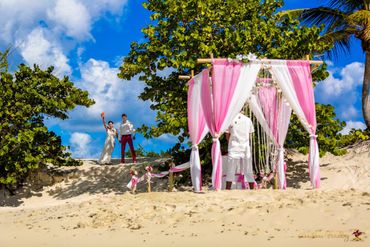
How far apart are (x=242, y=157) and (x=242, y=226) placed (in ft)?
12.9

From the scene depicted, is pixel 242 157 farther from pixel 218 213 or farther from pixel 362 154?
pixel 362 154

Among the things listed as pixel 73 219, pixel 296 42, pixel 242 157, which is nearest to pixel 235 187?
pixel 242 157

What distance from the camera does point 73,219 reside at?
10039 millimetres

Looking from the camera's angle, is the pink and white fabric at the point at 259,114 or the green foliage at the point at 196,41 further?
the green foliage at the point at 196,41

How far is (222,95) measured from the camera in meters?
11.7

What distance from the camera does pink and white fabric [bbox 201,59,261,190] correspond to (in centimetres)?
1148

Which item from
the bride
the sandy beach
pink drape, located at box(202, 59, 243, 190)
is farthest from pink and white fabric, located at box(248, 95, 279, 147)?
the bride

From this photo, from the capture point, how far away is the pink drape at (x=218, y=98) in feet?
37.6

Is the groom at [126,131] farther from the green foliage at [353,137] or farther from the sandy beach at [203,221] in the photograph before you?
the green foliage at [353,137]

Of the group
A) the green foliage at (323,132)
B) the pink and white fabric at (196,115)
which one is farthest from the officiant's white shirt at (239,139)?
the green foliage at (323,132)

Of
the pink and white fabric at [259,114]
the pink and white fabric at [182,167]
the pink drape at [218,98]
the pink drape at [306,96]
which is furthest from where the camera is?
the pink and white fabric at [259,114]

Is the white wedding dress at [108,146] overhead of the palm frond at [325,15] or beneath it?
beneath

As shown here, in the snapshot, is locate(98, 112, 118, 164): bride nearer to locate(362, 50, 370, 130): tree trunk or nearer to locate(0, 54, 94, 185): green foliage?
locate(0, 54, 94, 185): green foliage

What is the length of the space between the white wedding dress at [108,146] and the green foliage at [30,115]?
165 centimetres
